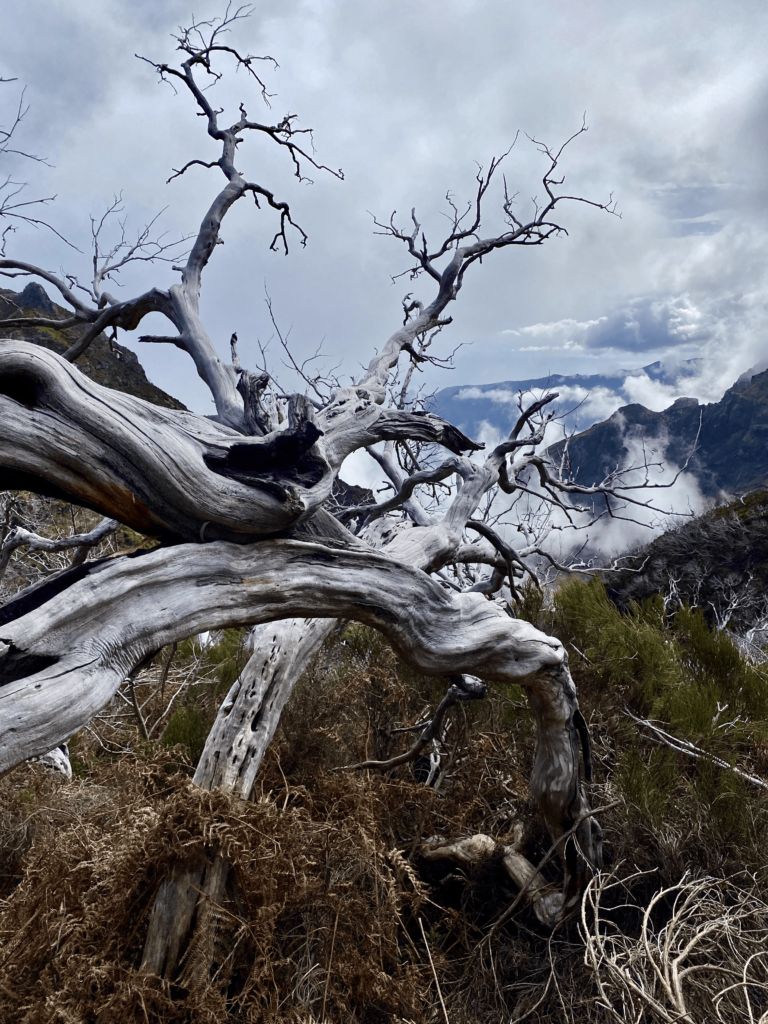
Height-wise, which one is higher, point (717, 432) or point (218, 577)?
point (717, 432)

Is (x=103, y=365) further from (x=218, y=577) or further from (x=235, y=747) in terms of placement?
(x=218, y=577)

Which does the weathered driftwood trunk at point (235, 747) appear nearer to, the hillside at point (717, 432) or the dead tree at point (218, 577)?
the dead tree at point (218, 577)

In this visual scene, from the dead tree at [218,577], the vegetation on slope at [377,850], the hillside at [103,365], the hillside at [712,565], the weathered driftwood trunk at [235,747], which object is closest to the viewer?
the dead tree at [218,577]

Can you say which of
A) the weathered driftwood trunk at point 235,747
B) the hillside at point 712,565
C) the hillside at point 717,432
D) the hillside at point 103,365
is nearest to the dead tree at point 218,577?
the weathered driftwood trunk at point 235,747

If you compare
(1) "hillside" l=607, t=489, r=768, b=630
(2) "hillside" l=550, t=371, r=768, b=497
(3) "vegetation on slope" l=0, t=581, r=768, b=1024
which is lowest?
(3) "vegetation on slope" l=0, t=581, r=768, b=1024

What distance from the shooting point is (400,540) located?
4418 millimetres

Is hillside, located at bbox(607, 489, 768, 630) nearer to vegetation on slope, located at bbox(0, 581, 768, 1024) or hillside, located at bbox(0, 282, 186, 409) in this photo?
vegetation on slope, located at bbox(0, 581, 768, 1024)

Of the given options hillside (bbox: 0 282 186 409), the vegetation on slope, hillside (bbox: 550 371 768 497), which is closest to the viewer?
the vegetation on slope

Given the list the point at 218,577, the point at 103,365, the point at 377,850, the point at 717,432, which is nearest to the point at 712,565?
the point at 377,850

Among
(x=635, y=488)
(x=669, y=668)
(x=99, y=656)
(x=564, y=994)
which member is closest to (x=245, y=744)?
(x=99, y=656)

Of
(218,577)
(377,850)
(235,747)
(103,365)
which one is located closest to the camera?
(218,577)

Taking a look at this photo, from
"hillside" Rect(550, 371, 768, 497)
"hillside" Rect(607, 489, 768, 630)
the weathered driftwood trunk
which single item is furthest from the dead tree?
"hillside" Rect(550, 371, 768, 497)

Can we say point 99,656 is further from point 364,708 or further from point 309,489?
point 364,708

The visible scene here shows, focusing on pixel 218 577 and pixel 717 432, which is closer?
pixel 218 577
